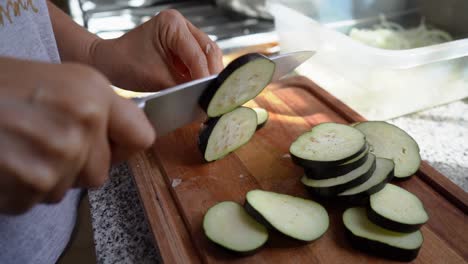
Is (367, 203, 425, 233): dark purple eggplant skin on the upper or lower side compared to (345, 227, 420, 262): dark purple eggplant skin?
upper

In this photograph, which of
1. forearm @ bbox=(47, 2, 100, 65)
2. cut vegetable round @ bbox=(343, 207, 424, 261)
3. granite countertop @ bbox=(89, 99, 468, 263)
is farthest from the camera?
forearm @ bbox=(47, 2, 100, 65)

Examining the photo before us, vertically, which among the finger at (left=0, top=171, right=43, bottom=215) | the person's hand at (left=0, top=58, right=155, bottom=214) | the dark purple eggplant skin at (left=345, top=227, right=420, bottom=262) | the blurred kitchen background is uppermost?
the person's hand at (left=0, top=58, right=155, bottom=214)

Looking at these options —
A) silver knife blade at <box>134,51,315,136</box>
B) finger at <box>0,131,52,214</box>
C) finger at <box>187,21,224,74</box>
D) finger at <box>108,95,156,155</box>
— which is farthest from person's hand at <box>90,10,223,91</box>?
finger at <box>0,131,52,214</box>

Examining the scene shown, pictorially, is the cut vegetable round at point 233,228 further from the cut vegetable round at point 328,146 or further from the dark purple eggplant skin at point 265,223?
the cut vegetable round at point 328,146

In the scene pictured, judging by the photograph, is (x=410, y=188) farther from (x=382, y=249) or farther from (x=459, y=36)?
A: (x=459, y=36)

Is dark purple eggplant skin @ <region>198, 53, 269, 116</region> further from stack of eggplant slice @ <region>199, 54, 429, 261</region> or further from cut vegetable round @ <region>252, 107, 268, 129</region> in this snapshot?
cut vegetable round @ <region>252, 107, 268, 129</region>

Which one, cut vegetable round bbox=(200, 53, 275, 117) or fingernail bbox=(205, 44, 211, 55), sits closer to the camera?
cut vegetable round bbox=(200, 53, 275, 117)

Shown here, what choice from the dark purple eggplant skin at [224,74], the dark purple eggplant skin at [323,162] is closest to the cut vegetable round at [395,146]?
the dark purple eggplant skin at [323,162]

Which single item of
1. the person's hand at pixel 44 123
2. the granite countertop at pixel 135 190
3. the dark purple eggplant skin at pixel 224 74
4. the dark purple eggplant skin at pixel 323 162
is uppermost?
the person's hand at pixel 44 123
